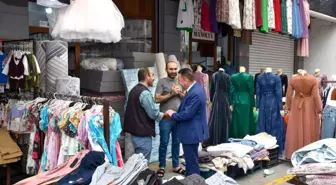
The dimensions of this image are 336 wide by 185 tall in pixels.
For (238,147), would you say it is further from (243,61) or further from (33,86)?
(243,61)

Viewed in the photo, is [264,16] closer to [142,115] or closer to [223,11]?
[223,11]

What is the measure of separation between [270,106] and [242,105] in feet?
1.81

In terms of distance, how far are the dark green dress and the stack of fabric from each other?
12.7 feet

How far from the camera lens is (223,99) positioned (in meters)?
6.53

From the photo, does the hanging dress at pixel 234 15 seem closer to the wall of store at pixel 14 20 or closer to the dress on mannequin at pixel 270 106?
the dress on mannequin at pixel 270 106

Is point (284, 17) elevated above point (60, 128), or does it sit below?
above

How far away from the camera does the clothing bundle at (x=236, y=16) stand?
271 inches

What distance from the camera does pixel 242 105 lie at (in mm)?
6598

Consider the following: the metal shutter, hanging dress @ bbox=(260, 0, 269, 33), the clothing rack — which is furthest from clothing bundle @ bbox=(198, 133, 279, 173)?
the metal shutter

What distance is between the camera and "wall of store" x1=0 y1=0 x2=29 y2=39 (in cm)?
504

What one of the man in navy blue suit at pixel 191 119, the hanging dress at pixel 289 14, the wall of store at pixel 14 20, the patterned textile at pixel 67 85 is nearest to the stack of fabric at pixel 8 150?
the patterned textile at pixel 67 85

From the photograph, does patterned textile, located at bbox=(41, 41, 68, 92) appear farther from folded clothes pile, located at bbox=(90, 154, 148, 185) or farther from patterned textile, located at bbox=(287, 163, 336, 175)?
patterned textile, located at bbox=(287, 163, 336, 175)

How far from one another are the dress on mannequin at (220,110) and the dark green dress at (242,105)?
0.54 feet

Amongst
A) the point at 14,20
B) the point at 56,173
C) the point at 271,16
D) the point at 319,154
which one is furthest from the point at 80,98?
the point at 271,16
